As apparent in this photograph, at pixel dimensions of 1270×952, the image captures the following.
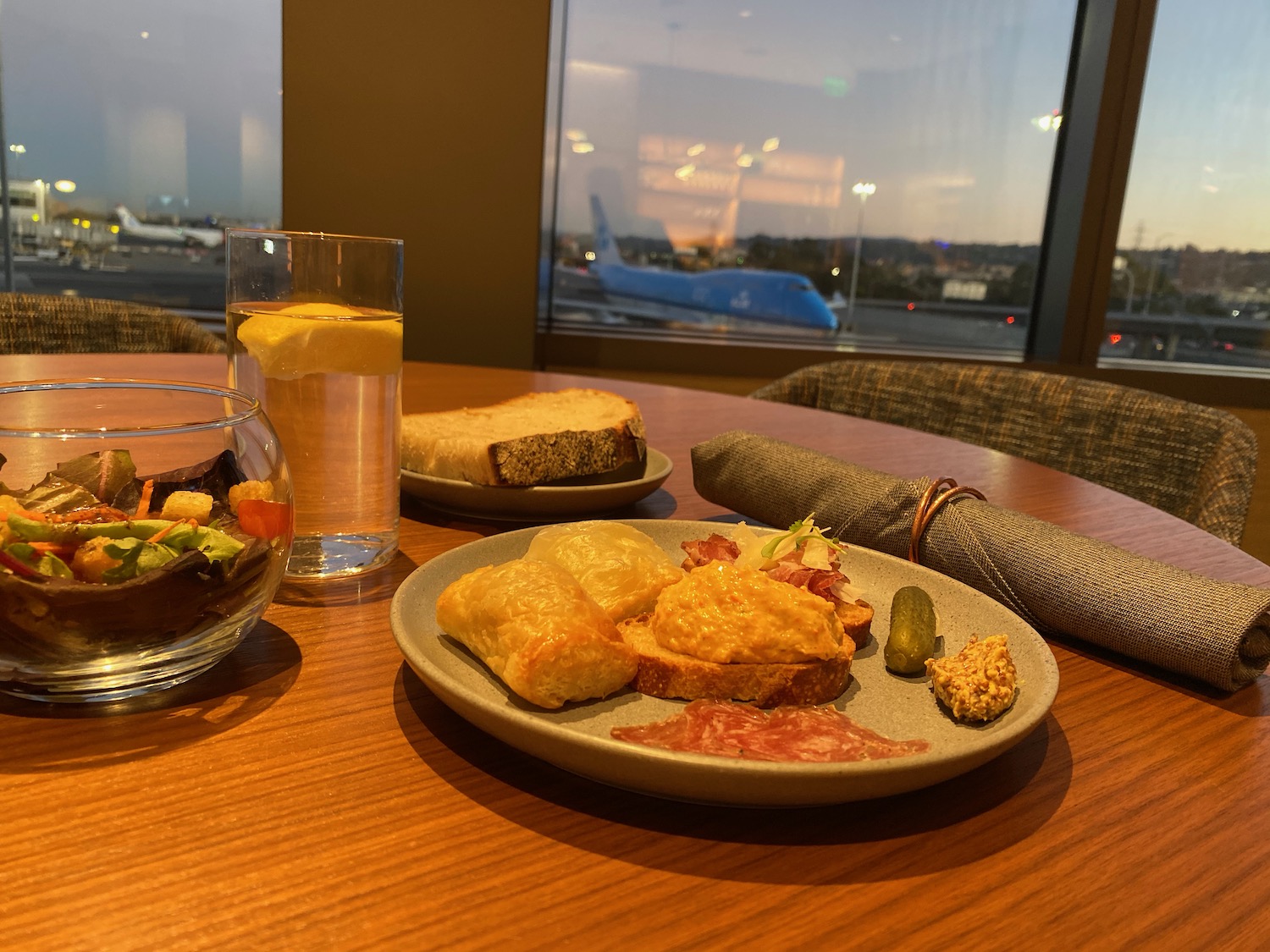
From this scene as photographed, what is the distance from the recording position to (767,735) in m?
0.55

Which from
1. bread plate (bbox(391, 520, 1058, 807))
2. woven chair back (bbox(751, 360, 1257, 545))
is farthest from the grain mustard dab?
woven chair back (bbox(751, 360, 1257, 545))

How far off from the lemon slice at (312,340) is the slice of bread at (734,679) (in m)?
0.38

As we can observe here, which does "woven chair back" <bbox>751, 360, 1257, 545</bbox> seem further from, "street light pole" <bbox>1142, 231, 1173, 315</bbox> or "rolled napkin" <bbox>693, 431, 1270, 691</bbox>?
"street light pole" <bbox>1142, 231, 1173, 315</bbox>

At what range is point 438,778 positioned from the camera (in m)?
0.54

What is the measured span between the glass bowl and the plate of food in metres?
0.36

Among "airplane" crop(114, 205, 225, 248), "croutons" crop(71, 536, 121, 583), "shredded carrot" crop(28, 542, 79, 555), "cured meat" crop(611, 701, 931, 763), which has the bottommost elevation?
"cured meat" crop(611, 701, 931, 763)

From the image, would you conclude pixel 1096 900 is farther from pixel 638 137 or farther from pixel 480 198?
pixel 638 137

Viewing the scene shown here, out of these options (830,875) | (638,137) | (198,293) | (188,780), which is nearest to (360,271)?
(188,780)

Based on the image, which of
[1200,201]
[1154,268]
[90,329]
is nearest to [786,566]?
[90,329]

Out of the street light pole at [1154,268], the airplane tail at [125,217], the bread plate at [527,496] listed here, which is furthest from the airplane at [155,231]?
the street light pole at [1154,268]

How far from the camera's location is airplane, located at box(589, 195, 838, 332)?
4.06 meters

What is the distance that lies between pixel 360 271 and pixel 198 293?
3.66 meters

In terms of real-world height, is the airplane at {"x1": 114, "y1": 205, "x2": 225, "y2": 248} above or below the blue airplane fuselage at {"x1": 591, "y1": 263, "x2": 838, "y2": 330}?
above

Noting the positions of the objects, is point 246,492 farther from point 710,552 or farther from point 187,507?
point 710,552
